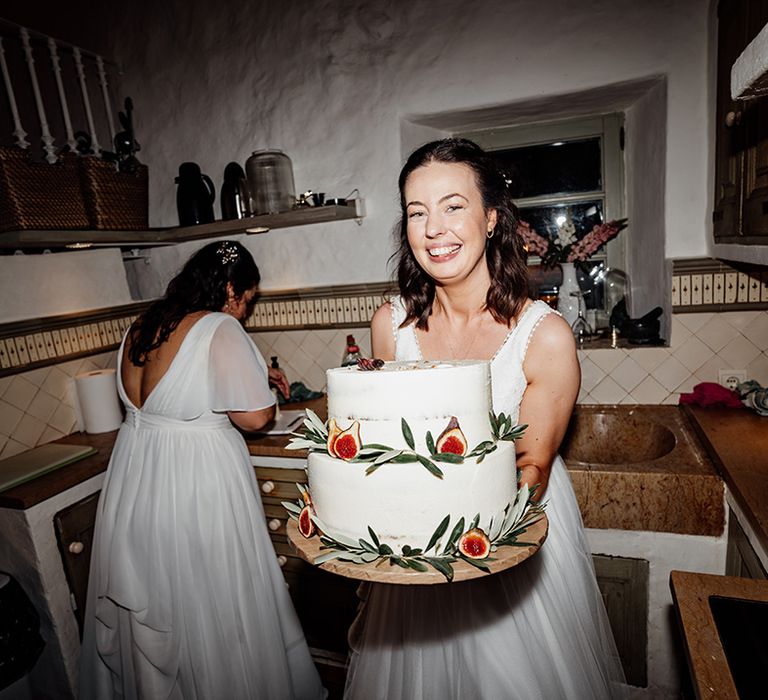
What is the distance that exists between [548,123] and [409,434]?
2.61 m

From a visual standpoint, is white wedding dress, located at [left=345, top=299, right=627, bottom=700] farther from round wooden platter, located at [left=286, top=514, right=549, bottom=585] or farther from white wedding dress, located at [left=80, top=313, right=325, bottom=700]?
white wedding dress, located at [left=80, top=313, right=325, bottom=700]

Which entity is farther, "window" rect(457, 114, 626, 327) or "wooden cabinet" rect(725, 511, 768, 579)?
"window" rect(457, 114, 626, 327)

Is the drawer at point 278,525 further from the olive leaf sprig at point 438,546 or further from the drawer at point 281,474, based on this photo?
the olive leaf sprig at point 438,546

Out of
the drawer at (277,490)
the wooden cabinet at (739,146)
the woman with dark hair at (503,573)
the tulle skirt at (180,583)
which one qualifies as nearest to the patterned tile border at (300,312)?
the wooden cabinet at (739,146)

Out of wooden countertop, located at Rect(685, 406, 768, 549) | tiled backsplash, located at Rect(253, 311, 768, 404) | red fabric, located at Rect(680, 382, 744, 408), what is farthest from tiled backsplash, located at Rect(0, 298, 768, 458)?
wooden countertop, located at Rect(685, 406, 768, 549)

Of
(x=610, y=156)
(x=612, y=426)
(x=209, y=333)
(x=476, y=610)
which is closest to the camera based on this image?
(x=476, y=610)

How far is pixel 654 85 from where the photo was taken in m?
2.46

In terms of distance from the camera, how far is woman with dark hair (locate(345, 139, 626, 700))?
4.32ft

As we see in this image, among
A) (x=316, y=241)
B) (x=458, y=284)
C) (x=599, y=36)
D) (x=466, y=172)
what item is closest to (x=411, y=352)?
(x=458, y=284)

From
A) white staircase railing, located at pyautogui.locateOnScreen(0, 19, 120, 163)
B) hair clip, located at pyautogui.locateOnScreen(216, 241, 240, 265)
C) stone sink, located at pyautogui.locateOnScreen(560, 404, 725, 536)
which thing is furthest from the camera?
white staircase railing, located at pyautogui.locateOnScreen(0, 19, 120, 163)

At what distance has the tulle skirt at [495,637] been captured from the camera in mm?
1295

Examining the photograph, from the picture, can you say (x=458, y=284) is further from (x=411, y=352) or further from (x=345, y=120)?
(x=345, y=120)

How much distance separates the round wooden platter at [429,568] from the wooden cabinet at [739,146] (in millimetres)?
1279

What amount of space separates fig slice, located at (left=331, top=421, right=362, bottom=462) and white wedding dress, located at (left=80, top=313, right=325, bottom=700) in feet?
3.92
